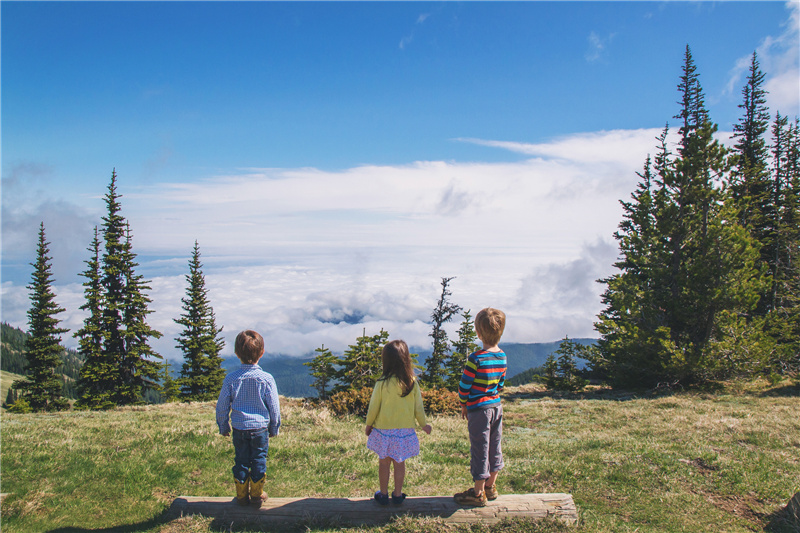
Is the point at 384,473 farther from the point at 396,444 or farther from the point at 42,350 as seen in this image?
the point at 42,350

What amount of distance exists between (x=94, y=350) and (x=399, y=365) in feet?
138

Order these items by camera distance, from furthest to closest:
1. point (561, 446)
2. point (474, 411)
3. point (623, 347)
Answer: point (623, 347) < point (561, 446) < point (474, 411)

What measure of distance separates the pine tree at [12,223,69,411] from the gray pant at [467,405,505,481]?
Answer: 4726 centimetres

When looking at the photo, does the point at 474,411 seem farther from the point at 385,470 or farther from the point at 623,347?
the point at 623,347

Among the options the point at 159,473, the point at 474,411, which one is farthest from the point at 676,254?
the point at 159,473

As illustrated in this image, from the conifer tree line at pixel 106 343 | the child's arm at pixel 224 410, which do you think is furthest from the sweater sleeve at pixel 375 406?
the conifer tree line at pixel 106 343

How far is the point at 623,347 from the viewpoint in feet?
78.9

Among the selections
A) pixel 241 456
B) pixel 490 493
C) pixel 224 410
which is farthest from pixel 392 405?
pixel 224 410

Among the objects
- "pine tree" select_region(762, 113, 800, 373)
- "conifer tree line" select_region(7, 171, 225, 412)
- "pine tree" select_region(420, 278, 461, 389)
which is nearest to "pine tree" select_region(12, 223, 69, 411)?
"conifer tree line" select_region(7, 171, 225, 412)

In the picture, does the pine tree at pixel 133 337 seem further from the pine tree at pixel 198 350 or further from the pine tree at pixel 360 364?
the pine tree at pixel 360 364

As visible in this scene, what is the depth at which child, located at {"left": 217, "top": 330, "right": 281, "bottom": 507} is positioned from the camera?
20.9 feet

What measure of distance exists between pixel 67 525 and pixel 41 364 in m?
45.2

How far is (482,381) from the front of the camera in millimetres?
6066

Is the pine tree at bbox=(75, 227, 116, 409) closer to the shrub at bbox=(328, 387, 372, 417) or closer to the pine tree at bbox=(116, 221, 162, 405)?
the pine tree at bbox=(116, 221, 162, 405)
